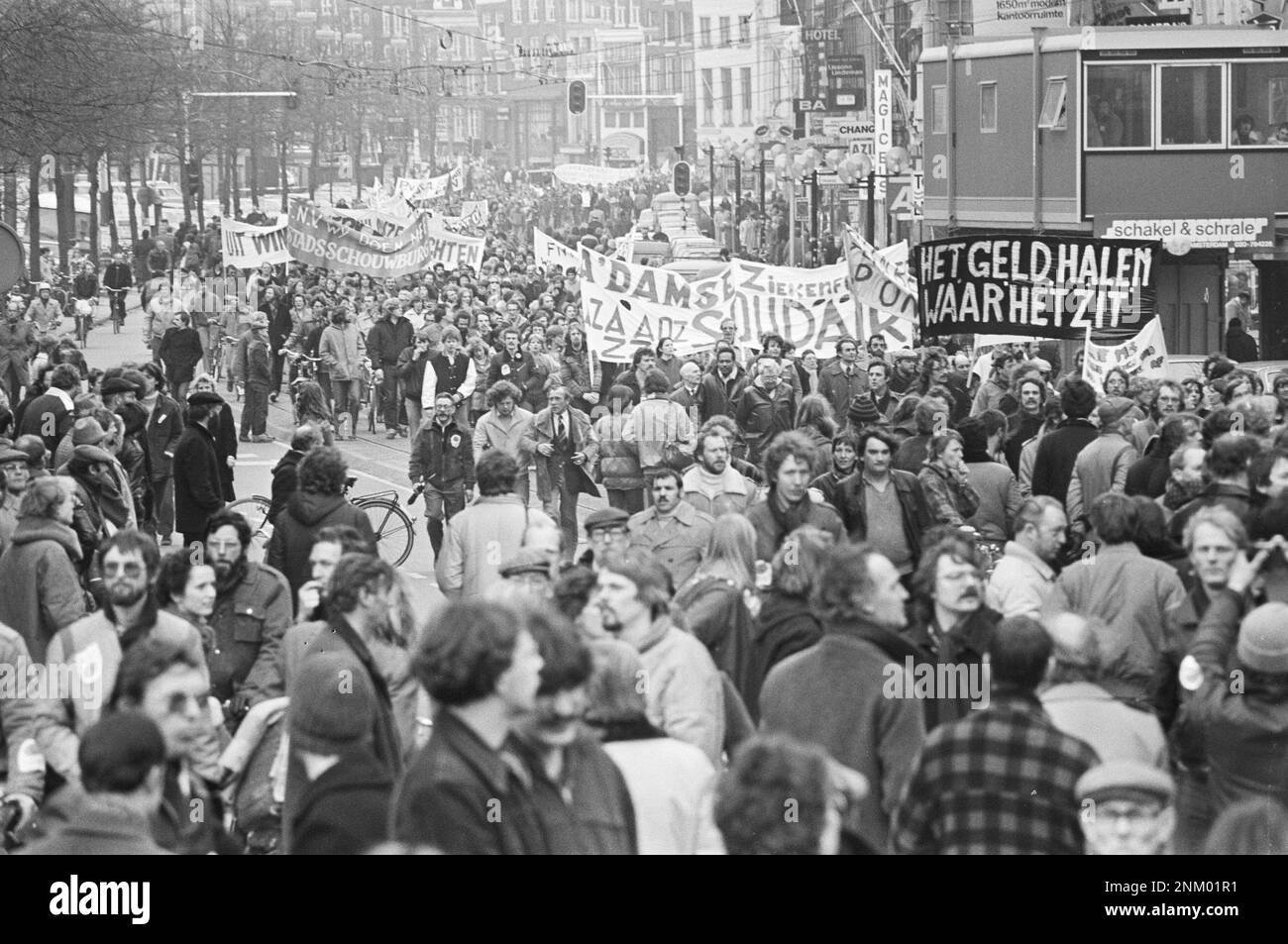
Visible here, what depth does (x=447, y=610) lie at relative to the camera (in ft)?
16.9

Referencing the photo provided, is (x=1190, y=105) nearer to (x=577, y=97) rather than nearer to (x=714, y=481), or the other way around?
(x=714, y=481)

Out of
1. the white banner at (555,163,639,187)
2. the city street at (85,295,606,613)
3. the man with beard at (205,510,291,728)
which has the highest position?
the white banner at (555,163,639,187)

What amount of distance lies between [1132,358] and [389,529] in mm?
5601

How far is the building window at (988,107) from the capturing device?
3084 centimetres

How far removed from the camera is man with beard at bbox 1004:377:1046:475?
47.8 feet

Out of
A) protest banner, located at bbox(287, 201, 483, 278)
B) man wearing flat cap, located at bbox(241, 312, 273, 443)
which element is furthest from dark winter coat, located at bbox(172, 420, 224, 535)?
protest banner, located at bbox(287, 201, 483, 278)

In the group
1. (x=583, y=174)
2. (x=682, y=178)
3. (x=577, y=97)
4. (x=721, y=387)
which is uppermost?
(x=577, y=97)

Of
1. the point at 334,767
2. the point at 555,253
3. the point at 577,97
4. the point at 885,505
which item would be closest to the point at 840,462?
→ the point at 885,505

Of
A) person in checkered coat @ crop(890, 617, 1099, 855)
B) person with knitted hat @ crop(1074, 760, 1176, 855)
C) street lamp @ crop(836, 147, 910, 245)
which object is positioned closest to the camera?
person with knitted hat @ crop(1074, 760, 1176, 855)

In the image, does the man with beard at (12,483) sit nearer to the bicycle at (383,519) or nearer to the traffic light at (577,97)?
the bicycle at (383,519)

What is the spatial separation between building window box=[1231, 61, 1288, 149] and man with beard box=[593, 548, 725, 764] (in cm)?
2277

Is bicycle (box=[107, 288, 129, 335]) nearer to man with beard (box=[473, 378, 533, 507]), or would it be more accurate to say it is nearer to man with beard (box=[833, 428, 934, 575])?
man with beard (box=[473, 378, 533, 507])

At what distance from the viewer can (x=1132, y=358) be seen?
1664 cm
